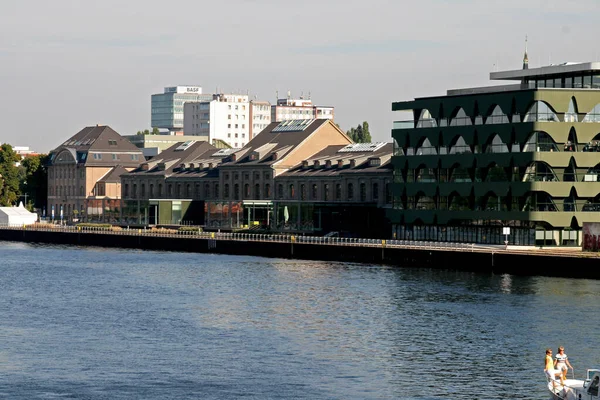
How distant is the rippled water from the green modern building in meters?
15.0

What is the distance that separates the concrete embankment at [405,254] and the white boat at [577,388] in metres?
59.9

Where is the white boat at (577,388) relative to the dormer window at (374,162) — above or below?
below

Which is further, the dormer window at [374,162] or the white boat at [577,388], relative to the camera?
the dormer window at [374,162]

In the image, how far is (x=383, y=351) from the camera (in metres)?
78.0

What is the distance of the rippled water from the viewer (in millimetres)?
67250

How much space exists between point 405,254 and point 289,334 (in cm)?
6007

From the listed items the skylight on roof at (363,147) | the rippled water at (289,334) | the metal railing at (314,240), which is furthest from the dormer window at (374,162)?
the rippled water at (289,334)

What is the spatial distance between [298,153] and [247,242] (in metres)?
31.7

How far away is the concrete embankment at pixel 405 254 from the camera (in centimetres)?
12375

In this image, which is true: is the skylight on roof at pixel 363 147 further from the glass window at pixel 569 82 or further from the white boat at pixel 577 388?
the white boat at pixel 577 388

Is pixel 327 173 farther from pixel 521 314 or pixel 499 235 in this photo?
pixel 521 314

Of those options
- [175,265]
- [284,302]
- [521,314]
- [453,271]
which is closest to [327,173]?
[175,265]

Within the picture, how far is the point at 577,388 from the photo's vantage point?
6131cm

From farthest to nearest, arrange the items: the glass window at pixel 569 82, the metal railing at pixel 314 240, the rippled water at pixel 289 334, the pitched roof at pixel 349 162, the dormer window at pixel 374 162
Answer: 1. the dormer window at pixel 374 162
2. the pitched roof at pixel 349 162
3. the glass window at pixel 569 82
4. the metal railing at pixel 314 240
5. the rippled water at pixel 289 334
